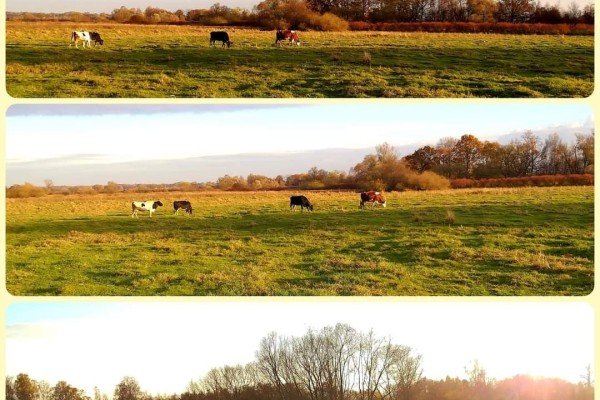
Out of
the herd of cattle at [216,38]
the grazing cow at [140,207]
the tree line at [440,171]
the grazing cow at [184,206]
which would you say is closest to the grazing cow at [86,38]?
the herd of cattle at [216,38]

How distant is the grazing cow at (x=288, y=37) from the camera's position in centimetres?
1689

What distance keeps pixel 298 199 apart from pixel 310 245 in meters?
0.82

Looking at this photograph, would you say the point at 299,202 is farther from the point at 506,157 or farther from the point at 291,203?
the point at 506,157

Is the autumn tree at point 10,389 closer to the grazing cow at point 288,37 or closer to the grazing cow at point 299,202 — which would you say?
the grazing cow at point 299,202

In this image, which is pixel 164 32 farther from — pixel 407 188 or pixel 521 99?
pixel 521 99

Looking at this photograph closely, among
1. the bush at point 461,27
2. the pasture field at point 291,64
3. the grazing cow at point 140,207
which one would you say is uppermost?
the bush at point 461,27

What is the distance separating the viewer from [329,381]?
48.4 ft

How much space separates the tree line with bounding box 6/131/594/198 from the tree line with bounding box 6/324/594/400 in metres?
2.39

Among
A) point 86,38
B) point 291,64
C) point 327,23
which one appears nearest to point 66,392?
point 86,38

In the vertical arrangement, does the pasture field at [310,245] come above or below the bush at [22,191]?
below

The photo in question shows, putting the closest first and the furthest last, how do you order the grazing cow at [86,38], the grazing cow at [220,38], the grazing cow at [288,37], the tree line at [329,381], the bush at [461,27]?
the tree line at [329,381], the grazing cow at [86,38], the grazing cow at [220,38], the grazing cow at [288,37], the bush at [461,27]

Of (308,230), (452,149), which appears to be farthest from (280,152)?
(452,149)

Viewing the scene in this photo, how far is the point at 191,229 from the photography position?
1577cm

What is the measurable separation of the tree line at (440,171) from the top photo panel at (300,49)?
0.80 metres
